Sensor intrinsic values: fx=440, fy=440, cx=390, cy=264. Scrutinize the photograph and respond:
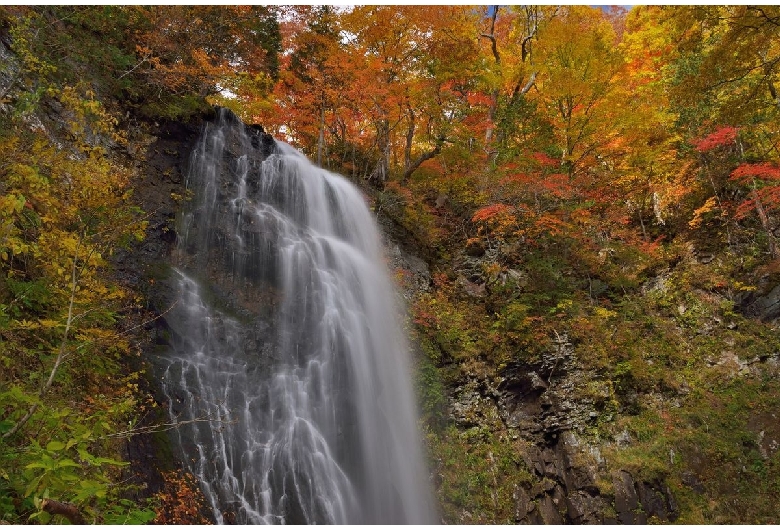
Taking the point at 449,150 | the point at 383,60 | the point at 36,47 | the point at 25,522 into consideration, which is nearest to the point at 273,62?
the point at 383,60

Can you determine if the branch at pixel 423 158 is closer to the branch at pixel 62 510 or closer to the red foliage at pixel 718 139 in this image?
the red foliage at pixel 718 139

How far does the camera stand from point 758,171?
11383 millimetres

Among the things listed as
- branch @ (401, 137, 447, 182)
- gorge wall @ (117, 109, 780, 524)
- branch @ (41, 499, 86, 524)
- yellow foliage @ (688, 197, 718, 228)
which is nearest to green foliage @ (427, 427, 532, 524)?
gorge wall @ (117, 109, 780, 524)

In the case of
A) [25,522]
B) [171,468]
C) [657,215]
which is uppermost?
[657,215]

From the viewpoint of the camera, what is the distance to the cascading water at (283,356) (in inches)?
303

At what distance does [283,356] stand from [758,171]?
1276cm

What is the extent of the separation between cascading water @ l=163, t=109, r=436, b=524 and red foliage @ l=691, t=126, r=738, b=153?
9.65 metres

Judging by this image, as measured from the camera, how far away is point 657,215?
14.4 metres

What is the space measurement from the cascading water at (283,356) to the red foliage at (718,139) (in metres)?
9.65

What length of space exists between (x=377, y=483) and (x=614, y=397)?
6009 millimetres

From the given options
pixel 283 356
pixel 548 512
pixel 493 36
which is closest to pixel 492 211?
pixel 283 356

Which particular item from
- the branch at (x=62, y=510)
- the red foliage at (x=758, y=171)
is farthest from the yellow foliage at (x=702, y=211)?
the branch at (x=62, y=510)

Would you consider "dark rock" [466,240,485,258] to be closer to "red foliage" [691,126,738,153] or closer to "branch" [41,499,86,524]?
"red foliage" [691,126,738,153]

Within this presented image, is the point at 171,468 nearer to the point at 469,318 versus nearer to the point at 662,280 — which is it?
the point at 469,318
